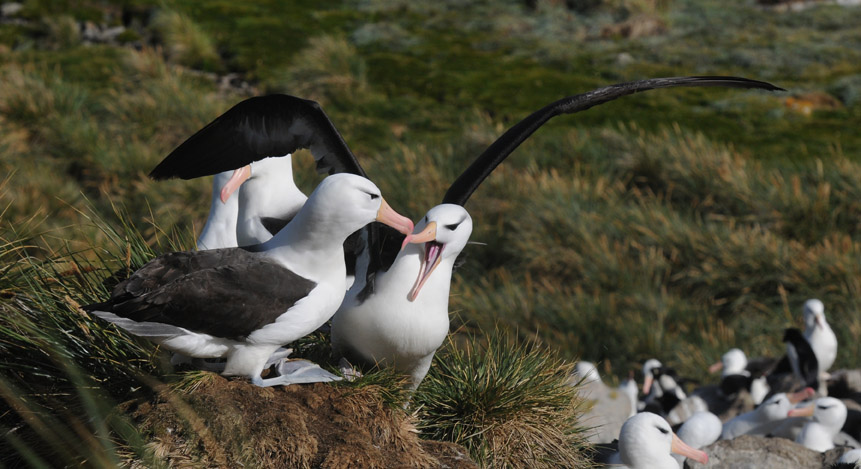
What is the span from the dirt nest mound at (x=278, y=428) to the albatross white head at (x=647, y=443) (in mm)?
1609

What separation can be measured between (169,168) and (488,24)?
64.6 feet

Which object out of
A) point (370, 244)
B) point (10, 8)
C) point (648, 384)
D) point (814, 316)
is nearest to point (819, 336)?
point (814, 316)

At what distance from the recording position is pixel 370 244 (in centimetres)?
480

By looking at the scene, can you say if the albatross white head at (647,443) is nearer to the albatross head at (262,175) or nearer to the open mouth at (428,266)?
the open mouth at (428,266)

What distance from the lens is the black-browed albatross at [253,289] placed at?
3.81 metres

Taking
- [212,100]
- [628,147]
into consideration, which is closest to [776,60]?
[628,147]

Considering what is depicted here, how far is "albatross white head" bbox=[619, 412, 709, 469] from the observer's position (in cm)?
568

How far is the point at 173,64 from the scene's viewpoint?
65.4 ft

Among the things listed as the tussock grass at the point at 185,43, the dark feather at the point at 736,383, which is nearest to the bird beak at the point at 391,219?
the dark feather at the point at 736,383

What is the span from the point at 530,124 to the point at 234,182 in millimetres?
1892

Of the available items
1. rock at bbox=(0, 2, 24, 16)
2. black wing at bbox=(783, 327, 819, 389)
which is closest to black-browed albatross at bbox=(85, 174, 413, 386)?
black wing at bbox=(783, 327, 819, 389)

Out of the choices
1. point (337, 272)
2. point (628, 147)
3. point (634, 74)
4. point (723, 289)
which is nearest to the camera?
point (337, 272)

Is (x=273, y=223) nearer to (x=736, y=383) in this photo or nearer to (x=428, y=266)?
(x=428, y=266)

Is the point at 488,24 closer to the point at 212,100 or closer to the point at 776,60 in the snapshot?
the point at 776,60
